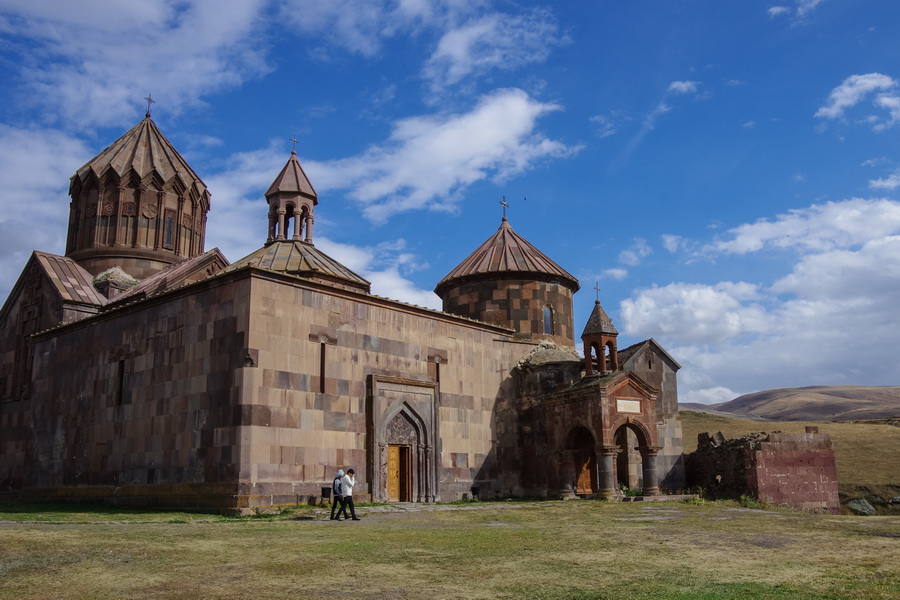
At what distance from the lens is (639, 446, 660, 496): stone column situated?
61.4ft

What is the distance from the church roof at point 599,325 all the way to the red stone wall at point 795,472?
4744 mm

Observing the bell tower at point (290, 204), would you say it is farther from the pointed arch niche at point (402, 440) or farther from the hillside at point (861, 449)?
the hillside at point (861, 449)

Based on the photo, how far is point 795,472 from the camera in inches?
760

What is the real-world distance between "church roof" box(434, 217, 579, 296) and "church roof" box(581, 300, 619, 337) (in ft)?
12.9

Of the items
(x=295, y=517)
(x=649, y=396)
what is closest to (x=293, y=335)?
→ (x=295, y=517)

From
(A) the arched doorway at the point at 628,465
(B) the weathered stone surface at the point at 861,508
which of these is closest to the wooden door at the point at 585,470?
(A) the arched doorway at the point at 628,465

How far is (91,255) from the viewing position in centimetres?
2602

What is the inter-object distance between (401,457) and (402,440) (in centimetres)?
45

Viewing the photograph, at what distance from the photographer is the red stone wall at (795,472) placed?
61.2 feet

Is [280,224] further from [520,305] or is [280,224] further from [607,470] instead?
[607,470]

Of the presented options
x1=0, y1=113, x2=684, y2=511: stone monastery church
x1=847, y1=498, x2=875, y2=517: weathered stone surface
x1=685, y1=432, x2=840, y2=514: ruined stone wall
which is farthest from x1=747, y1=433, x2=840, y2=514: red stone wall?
x1=0, y1=113, x2=684, y2=511: stone monastery church

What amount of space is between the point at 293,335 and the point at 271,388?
1.31m

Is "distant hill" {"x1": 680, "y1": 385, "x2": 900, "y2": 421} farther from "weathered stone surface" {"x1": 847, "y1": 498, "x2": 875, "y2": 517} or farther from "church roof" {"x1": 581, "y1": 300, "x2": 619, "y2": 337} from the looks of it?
"church roof" {"x1": 581, "y1": 300, "x2": 619, "y2": 337}

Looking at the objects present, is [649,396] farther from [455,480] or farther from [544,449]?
[455,480]
